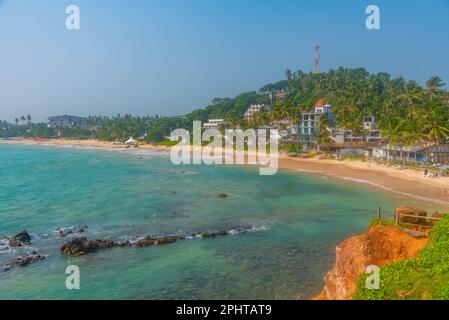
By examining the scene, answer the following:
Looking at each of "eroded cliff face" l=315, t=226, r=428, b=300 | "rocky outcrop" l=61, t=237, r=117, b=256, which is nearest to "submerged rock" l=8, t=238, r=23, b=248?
"rocky outcrop" l=61, t=237, r=117, b=256

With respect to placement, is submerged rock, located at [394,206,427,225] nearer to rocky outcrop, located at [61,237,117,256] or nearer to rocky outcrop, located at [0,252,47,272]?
rocky outcrop, located at [61,237,117,256]

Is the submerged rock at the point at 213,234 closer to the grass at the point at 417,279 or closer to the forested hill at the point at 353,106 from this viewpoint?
the grass at the point at 417,279

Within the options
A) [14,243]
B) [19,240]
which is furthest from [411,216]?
[19,240]

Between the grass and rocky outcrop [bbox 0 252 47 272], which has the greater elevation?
the grass

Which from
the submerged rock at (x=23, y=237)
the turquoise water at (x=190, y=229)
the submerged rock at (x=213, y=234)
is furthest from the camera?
the submerged rock at (x=213, y=234)

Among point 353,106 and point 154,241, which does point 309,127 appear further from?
point 154,241

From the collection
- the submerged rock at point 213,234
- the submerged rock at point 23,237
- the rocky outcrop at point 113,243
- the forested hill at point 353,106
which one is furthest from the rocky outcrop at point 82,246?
the forested hill at point 353,106
